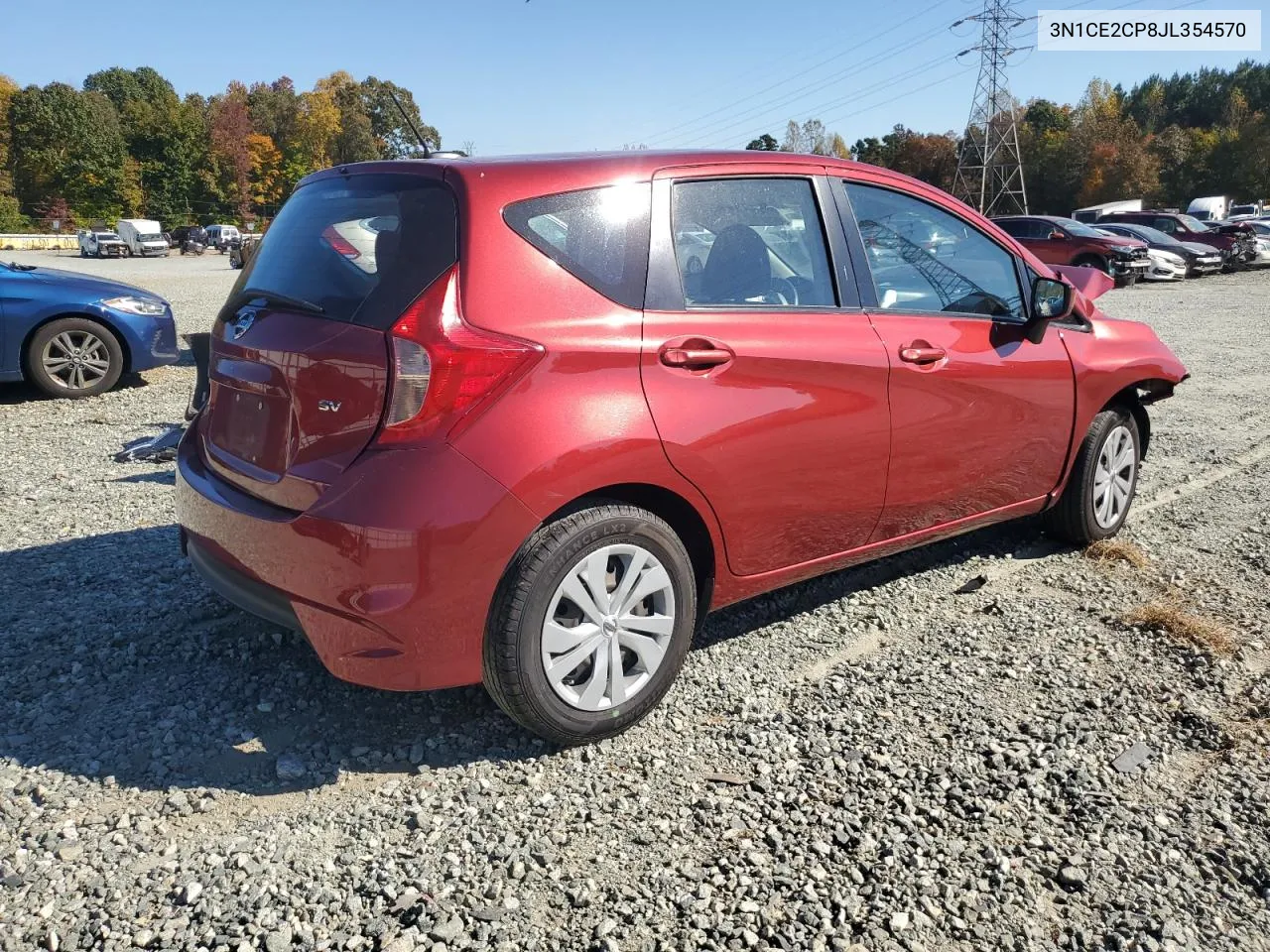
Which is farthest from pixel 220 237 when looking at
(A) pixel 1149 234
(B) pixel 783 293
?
(B) pixel 783 293

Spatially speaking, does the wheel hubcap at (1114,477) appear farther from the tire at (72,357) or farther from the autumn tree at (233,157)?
the autumn tree at (233,157)

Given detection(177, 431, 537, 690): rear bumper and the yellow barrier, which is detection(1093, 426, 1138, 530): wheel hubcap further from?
the yellow barrier

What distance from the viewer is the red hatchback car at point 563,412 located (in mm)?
2689

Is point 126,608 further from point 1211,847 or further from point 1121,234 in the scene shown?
point 1121,234

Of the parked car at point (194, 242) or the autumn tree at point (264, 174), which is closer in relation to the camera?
the parked car at point (194, 242)

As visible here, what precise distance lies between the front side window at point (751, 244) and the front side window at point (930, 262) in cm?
27

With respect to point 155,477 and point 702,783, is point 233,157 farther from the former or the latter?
point 702,783

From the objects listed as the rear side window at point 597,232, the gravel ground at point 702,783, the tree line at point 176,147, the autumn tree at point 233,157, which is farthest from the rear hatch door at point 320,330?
the autumn tree at point 233,157

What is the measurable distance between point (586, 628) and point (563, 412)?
0.67 m

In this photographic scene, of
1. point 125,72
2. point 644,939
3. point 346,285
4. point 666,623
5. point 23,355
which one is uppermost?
point 125,72

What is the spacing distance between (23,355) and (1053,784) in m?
8.69

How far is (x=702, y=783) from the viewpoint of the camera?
9.50ft

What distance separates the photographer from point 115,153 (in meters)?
81.4

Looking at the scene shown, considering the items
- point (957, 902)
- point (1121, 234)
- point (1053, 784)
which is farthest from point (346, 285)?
Answer: point (1121, 234)
